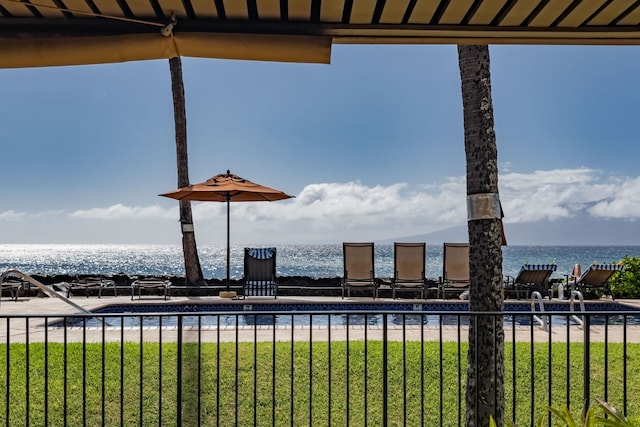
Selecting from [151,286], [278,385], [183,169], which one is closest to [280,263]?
[183,169]

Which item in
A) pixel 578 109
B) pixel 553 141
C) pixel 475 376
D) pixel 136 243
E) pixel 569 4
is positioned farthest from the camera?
pixel 136 243

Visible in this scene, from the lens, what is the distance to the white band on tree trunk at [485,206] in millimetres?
4461

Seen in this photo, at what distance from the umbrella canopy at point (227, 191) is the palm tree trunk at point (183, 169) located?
5.28 ft

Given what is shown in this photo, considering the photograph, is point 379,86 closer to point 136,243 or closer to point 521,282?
point 521,282

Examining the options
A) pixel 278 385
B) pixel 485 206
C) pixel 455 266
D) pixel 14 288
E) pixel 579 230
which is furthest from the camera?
pixel 579 230

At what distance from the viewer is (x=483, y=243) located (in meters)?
4.48

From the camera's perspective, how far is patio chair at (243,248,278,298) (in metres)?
13.2

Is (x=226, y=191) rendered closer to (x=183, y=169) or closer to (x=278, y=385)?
(x=183, y=169)

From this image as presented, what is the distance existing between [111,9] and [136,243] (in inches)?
7001

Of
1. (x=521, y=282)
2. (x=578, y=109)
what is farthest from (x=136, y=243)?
(x=521, y=282)

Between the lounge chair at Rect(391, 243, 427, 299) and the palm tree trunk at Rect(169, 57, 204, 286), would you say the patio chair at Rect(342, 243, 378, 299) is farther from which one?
the palm tree trunk at Rect(169, 57, 204, 286)

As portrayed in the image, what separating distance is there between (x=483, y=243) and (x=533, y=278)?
9.45 meters

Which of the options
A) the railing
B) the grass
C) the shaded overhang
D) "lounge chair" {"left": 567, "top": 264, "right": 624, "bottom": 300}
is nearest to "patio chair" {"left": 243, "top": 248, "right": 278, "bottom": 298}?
the railing

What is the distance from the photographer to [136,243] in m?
173
